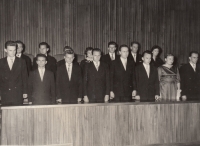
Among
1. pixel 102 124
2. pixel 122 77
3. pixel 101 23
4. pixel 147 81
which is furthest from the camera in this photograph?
pixel 101 23

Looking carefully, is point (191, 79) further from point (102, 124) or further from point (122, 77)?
point (102, 124)

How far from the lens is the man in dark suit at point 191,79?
5004 mm

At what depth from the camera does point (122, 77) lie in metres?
4.73

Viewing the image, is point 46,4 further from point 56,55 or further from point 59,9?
point 56,55

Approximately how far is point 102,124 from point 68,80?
129 cm

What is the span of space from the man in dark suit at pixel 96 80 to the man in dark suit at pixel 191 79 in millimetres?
1687

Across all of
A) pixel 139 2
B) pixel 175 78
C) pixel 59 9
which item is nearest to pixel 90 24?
pixel 59 9

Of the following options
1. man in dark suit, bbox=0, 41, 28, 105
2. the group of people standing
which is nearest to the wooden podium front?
the group of people standing

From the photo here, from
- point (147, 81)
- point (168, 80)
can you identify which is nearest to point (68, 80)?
point (147, 81)

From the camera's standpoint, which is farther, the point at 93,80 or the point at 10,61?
the point at 93,80

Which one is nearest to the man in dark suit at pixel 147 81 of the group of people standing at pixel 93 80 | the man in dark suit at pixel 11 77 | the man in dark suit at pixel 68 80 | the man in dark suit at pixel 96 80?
the group of people standing at pixel 93 80

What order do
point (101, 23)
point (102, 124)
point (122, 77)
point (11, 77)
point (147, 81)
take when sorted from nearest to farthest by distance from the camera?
point (102, 124) < point (11, 77) < point (147, 81) < point (122, 77) < point (101, 23)

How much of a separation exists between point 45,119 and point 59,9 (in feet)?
15.4

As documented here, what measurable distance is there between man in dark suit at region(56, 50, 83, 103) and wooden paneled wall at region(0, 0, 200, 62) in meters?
2.88
